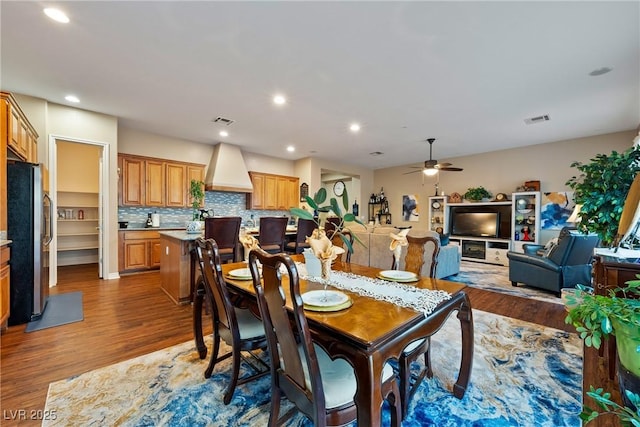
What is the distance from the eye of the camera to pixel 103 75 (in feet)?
10.2

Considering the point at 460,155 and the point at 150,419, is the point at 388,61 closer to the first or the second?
the point at 150,419

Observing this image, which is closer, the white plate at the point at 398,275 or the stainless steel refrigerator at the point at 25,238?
the white plate at the point at 398,275

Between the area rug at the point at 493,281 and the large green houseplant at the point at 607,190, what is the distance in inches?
80.6

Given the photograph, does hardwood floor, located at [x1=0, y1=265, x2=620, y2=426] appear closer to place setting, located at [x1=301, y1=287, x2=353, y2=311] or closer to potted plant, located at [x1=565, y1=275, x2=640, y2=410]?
potted plant, located at [x1=565, y1=275, x2=640, y2=410]

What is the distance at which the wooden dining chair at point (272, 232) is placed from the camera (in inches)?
157

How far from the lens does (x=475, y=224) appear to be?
687cm

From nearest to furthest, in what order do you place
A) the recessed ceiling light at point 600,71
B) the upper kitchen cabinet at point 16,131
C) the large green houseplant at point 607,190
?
the large green houseplant at point 607,190 < the upper kitchen cabinet at point 16,131 < the recessed ceiling light at point 600,71

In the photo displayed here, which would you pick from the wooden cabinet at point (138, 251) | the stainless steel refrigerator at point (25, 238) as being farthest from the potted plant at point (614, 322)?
the wooden cabinet at point (138, 251)

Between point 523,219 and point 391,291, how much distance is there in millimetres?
6214

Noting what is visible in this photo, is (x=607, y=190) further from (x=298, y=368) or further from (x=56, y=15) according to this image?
(x=56, y=15)

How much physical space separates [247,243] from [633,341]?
1933mm

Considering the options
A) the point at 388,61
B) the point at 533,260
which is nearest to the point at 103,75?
the point at 388,61

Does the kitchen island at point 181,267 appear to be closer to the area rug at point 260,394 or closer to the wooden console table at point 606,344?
the area rug at point 260,394

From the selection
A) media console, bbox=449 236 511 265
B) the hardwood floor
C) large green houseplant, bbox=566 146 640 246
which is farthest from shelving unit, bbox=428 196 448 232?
large green houseplant, bbox=566 146 640 246
